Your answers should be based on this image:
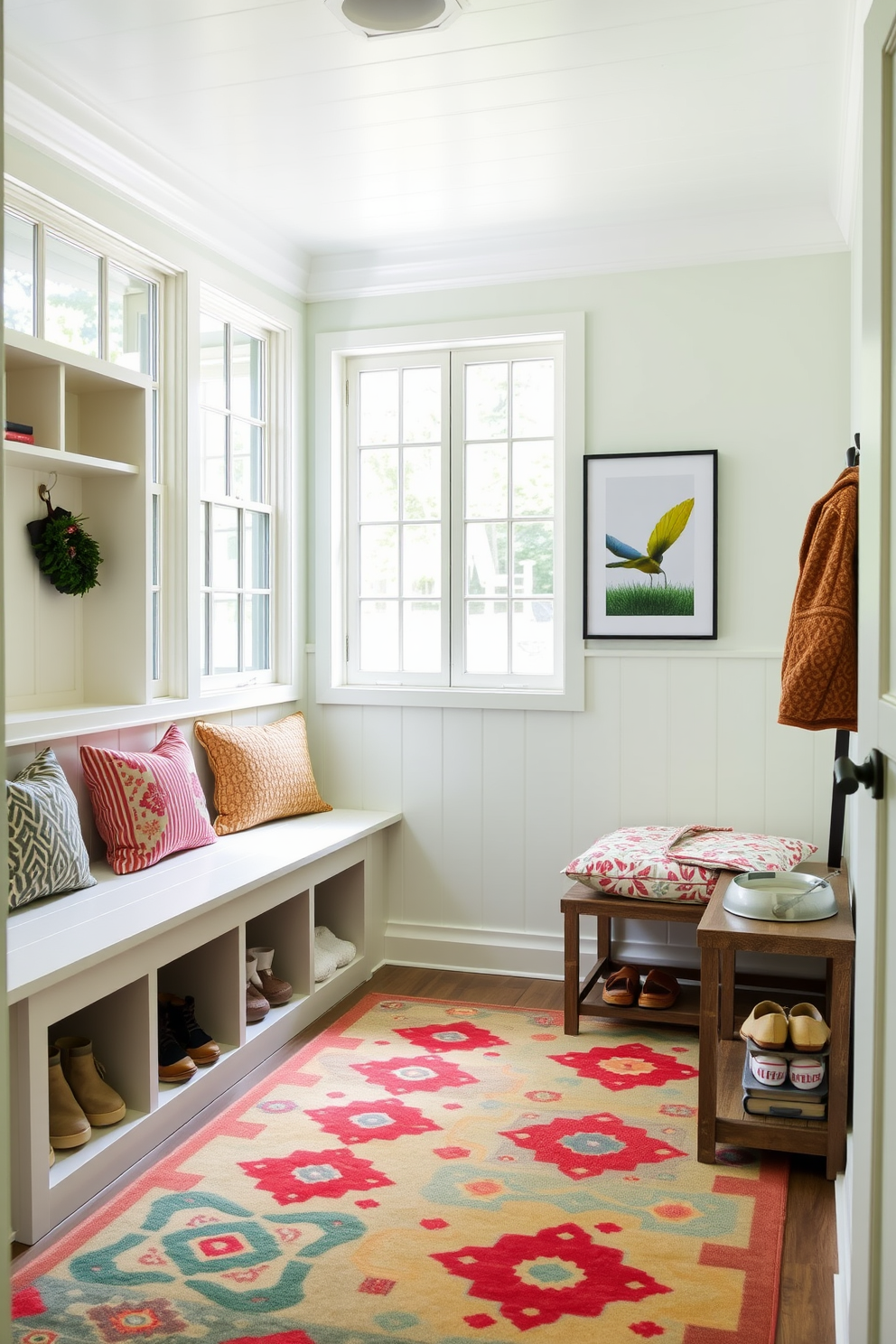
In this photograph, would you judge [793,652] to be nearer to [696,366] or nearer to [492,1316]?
[492,1316]

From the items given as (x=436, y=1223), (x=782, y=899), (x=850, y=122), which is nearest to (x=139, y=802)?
(x=436, y=1223)

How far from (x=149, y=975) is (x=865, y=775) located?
67.5 inches

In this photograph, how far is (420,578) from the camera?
13.4 ft

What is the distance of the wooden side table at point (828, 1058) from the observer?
7.85 feet

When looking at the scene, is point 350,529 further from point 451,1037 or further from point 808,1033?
point 808,1033

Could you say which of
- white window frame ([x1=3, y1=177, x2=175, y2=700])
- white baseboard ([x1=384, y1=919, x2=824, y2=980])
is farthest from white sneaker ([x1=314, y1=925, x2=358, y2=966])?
white window frame ([x1=3, y1=177, x2=175, y2=700])

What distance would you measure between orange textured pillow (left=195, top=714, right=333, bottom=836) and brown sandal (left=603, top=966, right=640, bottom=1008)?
4.03ft

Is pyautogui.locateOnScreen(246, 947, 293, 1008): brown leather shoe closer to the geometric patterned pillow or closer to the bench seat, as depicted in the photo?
the bench seat

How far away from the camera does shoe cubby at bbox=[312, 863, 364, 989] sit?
3834 millimetres

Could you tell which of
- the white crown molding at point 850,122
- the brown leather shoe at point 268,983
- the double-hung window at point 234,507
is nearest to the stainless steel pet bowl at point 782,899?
the brown leather shoe at point 268,983

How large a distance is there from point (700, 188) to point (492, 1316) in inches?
121

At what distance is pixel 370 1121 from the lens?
2.71 meters

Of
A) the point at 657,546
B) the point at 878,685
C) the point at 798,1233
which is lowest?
the point at 798,1233

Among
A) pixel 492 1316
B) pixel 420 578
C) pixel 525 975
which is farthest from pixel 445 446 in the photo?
pixel 492 1316
